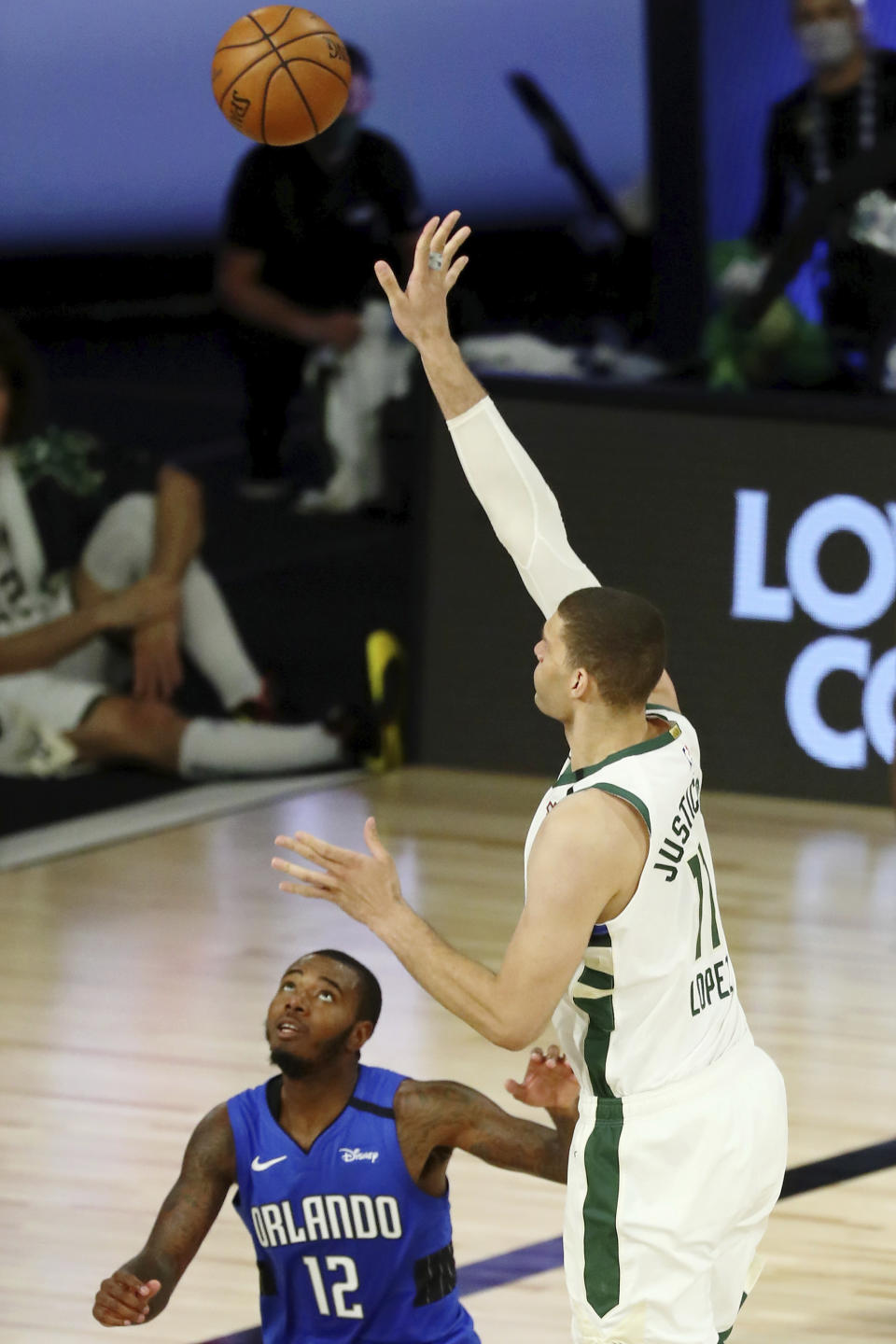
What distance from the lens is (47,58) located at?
8469mm

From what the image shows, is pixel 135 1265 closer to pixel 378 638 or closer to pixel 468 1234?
pixel 468 1234

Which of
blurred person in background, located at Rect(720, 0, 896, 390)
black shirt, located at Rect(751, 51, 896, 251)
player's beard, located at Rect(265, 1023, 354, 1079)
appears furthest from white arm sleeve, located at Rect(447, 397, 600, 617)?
black shirt, located at Rect(751, 51, 896, 251)

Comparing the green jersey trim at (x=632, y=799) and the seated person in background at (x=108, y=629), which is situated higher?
the green jersey trim at (x=632, y=799)

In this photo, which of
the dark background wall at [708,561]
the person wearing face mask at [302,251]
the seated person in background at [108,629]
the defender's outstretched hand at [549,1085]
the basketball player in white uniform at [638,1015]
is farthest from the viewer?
the person wearing face mask at [302,251]

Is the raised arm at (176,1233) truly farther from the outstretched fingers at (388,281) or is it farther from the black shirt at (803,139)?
the black shirt at (803,139)

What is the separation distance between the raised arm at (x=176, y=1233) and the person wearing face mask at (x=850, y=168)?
611cm

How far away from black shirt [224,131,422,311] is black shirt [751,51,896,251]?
1.52 metres

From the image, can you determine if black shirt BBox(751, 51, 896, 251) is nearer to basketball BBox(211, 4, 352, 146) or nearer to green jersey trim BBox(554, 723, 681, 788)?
basketball BBox(211, 4, 352, 146)

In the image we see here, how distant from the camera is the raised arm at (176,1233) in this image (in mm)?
3553

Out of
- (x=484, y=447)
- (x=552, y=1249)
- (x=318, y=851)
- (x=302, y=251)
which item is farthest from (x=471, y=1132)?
(x=302, y=251)

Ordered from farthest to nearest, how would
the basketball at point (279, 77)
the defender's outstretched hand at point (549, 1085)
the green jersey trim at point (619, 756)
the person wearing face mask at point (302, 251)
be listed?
1. the person wearing face mask at point (302, 251)
2. the basketball at point (279, 77)
3. the defender's outstretched hand at point (549, 1085)
4. the green jersey trim at point (619, 756)

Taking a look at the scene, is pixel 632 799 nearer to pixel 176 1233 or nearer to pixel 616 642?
pixel 616 642

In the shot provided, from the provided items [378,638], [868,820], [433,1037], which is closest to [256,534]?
[378,638]

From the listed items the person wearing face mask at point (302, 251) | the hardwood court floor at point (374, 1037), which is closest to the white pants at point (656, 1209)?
the hardwood court floor at point (374, 1037)
